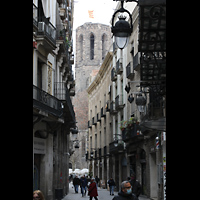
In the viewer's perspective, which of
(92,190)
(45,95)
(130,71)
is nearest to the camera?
(45,95)

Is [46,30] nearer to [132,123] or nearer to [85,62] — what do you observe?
[132,123]

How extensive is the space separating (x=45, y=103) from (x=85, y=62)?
216 feet

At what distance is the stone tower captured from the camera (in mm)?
80125

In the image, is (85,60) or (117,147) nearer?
(117,147)

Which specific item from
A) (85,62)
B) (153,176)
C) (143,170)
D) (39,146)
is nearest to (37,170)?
(39,146)

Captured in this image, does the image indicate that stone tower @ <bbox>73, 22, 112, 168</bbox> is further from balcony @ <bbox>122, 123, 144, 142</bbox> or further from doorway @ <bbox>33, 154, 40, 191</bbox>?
doorway @ <bbox>33, 154, 40, 191</bbox>

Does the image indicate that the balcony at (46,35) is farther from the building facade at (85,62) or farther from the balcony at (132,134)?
the building facade at (85,62)

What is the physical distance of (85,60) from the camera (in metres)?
82.2

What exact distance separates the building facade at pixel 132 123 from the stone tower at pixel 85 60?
28179 millimetres

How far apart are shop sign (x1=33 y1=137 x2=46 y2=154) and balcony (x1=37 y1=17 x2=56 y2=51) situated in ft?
11.7

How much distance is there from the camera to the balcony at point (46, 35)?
16.4 m

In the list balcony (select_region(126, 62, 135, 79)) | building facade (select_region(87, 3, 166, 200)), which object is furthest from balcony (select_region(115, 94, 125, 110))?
balcony (select_region(126, 62, 135, 79))

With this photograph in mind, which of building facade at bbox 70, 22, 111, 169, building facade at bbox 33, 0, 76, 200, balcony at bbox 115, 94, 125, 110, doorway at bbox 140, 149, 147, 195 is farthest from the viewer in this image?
building facade at bbox 70, 22, 111, 169
